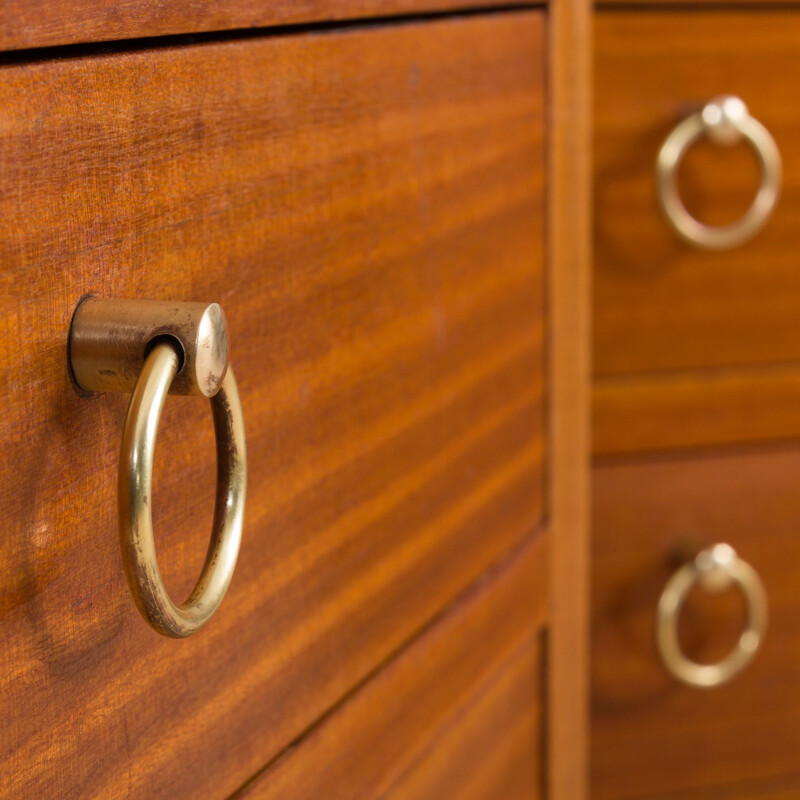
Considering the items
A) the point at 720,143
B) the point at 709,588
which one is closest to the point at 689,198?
the point at 720,143

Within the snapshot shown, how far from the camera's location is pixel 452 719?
385mm

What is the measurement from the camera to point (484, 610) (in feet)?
1.32

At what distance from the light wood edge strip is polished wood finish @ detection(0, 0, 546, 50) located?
0.15 metres

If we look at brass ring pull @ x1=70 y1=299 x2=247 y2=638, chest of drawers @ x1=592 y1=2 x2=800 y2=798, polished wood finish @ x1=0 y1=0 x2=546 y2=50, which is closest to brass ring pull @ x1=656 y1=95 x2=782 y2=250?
chest of drawers @ x1=592 y1=2 x2=800 y2=798

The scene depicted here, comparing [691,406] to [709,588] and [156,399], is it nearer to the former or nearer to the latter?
[709,588]

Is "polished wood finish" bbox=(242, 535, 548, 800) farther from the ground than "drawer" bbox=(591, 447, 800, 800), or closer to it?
closer to it

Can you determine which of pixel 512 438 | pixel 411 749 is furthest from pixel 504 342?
pixel 411 749

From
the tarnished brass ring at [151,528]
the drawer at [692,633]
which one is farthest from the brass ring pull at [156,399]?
the drawer at [692,633]

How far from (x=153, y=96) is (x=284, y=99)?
0.16 feet

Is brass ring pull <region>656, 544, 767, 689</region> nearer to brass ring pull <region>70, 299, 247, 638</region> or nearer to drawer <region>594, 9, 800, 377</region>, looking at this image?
drawer <region>594, 9, 800, 377</region>

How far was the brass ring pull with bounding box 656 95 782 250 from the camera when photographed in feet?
1.60

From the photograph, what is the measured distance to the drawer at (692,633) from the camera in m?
0.55

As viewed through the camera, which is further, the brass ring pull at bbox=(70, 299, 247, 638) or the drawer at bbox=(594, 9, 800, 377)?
the drawer at bbox=(594, 9, 800, 377)

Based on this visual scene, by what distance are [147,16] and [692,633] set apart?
44 centimetres
